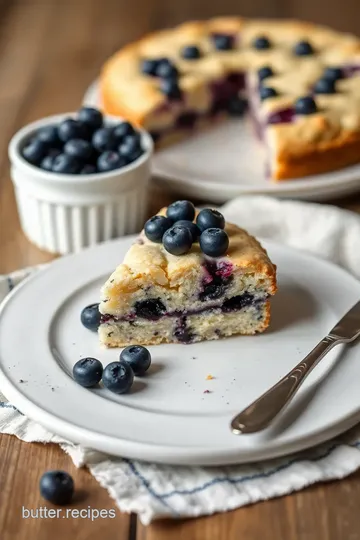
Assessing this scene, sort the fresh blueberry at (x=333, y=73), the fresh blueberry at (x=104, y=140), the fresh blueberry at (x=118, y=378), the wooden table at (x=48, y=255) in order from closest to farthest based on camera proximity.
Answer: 1. the wooden table at (x=48, y=255)
2. the fresh blueberry at (x=118, y=378)
3. the fresh blueberry at (x=104, y=140)
4. the fresh blueberry at (x=333, y=73)

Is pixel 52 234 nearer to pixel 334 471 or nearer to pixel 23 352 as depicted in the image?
pixel 23 352

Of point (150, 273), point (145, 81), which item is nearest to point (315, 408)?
point (150, 273)

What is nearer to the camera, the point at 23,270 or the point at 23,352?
the point at 23,352

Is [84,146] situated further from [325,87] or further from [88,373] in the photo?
[325,87]

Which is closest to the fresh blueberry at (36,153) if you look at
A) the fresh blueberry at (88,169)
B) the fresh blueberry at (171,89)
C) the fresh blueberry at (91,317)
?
the fresh blueberry at (88,169)

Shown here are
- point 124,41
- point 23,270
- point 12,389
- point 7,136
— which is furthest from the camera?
point 124,41

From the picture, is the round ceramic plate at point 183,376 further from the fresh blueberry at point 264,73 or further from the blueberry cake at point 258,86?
the fresh blueberry at point 264,73
